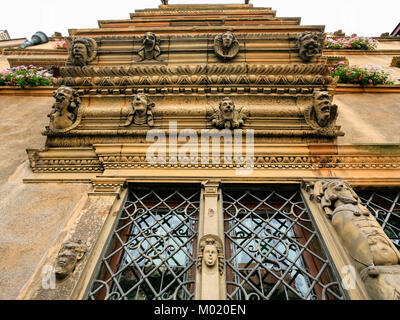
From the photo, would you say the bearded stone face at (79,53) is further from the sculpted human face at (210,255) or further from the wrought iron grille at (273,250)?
the sculpted human face at (210,255)

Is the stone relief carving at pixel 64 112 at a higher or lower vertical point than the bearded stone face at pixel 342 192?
higher

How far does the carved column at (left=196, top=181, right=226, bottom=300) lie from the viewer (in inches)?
95.3

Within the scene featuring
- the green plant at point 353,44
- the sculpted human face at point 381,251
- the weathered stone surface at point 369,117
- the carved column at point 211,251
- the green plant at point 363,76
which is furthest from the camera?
the green plant at point 353,44

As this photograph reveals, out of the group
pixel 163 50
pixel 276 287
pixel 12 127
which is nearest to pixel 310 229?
pixel 276 287

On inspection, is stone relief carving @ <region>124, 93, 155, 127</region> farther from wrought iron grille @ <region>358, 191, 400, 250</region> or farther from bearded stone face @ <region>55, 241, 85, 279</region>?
wrought iron grille @ <region>358, 191, 400, 250</region>

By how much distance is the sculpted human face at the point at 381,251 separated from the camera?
231 cm

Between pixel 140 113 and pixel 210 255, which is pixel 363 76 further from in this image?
pixel 210 255

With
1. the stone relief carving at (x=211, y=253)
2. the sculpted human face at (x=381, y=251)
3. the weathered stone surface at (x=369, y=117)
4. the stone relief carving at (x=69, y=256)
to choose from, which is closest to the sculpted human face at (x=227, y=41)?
the weathered stone surface at (x=369, y=117)

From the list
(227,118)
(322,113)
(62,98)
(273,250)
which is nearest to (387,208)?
(322,113)

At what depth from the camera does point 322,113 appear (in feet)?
13.3

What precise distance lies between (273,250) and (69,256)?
89.0 inches

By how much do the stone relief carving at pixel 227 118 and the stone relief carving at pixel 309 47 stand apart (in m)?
2.22

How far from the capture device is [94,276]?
268 centimetres
